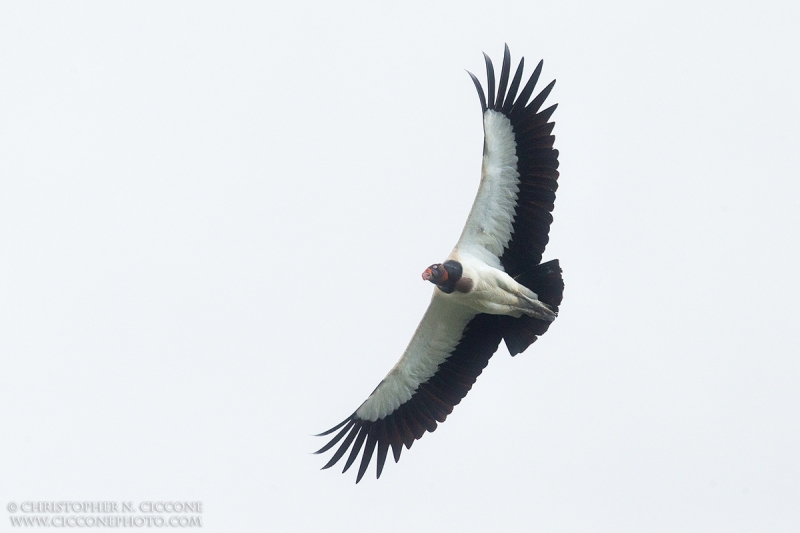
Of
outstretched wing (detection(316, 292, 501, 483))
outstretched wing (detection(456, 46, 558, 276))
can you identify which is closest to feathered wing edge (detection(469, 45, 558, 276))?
outstretched wing (detection(456, 46, 558, 276))

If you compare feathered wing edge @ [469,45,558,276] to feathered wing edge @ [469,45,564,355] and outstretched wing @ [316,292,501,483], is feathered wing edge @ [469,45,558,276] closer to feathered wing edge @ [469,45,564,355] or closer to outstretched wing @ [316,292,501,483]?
feathered wing edge @ [469,45,564,355]

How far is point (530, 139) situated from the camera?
71.2 feet

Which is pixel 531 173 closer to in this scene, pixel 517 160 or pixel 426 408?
pixel 517 160

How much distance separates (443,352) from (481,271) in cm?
→ 185

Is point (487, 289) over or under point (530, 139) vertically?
under

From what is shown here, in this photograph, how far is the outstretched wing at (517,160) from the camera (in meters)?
21.7

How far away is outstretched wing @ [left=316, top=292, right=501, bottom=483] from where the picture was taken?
906 inches

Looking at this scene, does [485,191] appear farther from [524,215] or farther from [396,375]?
[396,375]

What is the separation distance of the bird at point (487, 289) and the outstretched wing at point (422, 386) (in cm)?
2

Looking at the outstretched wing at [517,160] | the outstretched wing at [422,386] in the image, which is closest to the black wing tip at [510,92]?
the outstretched wing at [517,160]

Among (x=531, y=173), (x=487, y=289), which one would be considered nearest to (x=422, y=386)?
(x=487, y=289)

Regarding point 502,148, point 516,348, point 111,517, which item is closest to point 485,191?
point 502,148

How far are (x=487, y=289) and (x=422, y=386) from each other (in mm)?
2265

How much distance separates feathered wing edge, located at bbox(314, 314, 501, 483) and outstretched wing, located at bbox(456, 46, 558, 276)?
6.13 ft
